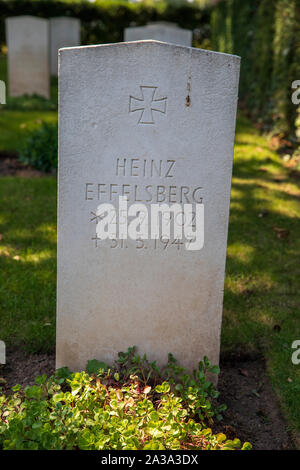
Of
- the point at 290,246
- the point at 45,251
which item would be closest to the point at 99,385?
the point at 45,251

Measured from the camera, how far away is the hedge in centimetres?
628

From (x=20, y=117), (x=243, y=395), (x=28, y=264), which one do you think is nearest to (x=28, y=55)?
(x=20, y=117)

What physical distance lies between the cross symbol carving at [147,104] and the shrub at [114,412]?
1.22 meters

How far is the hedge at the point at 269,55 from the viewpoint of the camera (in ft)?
20.6

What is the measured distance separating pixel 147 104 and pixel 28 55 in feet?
27.9

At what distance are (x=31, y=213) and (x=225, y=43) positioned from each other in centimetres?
943

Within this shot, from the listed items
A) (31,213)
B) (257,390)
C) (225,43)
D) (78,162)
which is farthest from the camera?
(225,43)

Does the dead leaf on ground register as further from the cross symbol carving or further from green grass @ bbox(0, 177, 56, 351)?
the cross symbol carving

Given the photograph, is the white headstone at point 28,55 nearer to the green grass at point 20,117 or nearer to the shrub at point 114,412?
the green grass at point 20,117

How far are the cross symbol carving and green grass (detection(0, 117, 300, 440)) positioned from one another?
1488 mm

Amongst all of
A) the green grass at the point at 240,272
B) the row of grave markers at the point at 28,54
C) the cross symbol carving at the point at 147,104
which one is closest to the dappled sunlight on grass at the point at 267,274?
the green grass at the point at 240,272

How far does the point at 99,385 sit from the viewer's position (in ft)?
7.65
